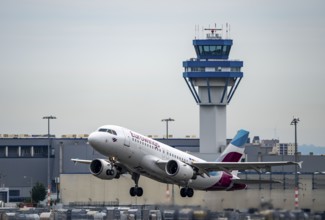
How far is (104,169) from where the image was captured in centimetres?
10000

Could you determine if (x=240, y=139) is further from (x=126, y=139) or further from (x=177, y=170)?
(x=126, y=139)

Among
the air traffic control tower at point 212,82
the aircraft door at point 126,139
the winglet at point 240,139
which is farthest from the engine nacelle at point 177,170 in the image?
the air traffic control tower at point 212,82

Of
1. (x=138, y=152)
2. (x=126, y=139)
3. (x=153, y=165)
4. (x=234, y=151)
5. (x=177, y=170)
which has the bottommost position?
(x=177, y=170)

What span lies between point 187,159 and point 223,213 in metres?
23.1

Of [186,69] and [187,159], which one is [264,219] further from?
[186,69]

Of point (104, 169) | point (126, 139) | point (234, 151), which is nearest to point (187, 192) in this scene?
point (104, 169)

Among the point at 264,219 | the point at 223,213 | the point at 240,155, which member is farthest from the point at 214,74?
the point at 264,219

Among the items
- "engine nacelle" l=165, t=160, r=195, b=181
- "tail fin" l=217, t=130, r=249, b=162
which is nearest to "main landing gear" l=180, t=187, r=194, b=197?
"engine nacelle" l=165, t=160, r=195, b=181

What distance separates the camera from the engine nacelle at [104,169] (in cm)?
9988

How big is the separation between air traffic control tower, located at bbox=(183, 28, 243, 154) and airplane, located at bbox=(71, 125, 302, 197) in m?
79.1

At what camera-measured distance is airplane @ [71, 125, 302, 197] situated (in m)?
94.6

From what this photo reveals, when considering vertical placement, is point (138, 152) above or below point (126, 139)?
below

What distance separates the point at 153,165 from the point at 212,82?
308 ft

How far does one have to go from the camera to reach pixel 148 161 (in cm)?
9775
